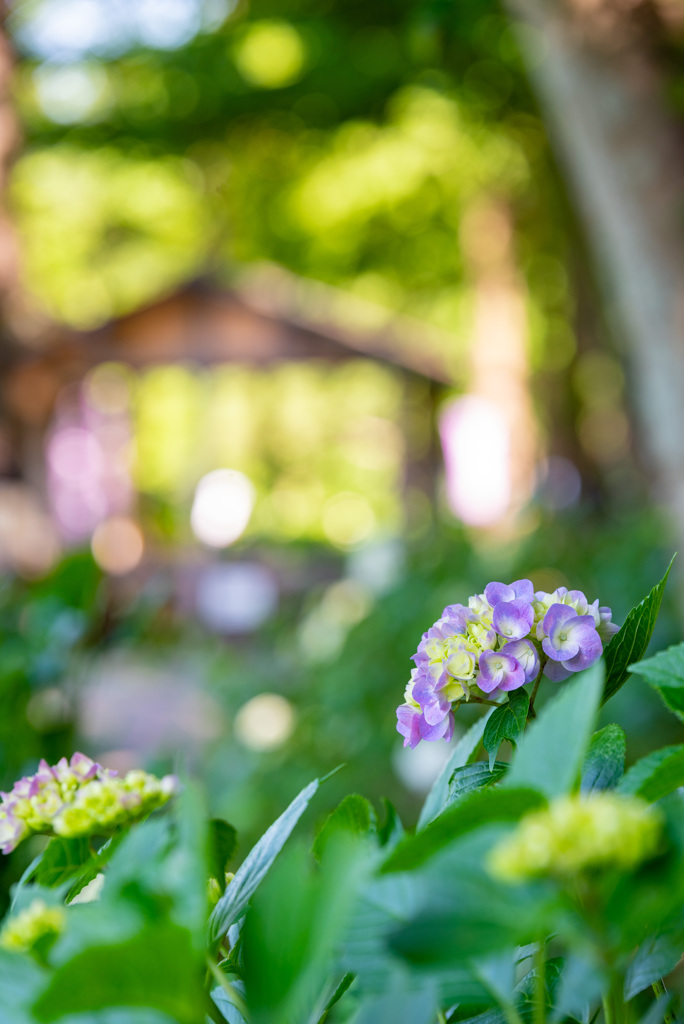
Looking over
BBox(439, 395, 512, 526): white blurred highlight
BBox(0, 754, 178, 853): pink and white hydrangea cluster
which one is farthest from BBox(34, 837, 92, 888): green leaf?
BBox(439, 395, 512, 526): white blurred highlight

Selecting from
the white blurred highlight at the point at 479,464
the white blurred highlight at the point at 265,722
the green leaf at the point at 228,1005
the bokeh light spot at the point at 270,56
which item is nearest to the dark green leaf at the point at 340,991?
the green leaf at the point at 228,1005

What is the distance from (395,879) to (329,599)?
17.7 ft

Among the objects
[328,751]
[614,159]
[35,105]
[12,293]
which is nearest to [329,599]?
[328,751]

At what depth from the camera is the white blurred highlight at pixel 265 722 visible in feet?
13.9

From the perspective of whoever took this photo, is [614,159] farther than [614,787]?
Yes

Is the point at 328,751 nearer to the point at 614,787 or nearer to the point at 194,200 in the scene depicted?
the point at 614,787

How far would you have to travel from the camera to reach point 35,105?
10727 mm

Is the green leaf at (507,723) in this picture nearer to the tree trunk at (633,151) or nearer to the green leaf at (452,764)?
the green leaf at (452,764)

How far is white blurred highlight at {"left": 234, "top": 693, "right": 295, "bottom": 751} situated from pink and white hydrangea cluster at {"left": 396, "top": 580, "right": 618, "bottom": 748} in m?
3.68

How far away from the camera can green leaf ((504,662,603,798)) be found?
1.14 feet

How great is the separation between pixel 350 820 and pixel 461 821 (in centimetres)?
17

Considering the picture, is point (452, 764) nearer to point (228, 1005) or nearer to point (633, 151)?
point (228, 1005)

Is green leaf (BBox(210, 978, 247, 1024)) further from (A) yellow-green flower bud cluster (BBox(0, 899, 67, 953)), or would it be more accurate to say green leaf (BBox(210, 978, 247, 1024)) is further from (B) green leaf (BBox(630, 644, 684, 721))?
(B) green leaf (BBox(630, 644, 684, 721))

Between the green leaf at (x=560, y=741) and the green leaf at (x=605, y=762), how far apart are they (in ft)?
0.40
